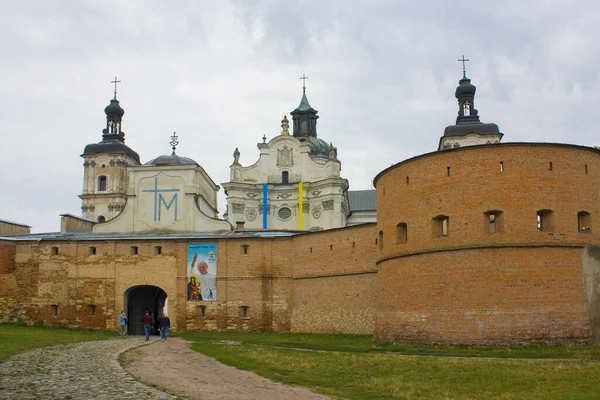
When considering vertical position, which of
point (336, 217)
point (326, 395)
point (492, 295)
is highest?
point (336, 217)

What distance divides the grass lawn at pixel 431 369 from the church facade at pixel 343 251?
160 centimetres

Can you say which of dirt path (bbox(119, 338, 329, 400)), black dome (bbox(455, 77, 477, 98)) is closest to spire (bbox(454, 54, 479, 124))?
black dome (bbox(455, 77, 477, 98))

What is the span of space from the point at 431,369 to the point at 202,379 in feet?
15.4

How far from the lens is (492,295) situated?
19.0 meters

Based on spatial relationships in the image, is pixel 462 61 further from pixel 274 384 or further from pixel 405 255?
pixel 274 384

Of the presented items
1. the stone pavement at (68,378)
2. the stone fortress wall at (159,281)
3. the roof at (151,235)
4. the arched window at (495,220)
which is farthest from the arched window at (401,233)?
the roof at (151,235)

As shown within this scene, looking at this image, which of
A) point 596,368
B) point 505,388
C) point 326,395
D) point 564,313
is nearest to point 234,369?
point 326,395

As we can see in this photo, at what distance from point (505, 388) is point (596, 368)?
3.06 metres

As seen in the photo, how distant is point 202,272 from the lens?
31.3 meters

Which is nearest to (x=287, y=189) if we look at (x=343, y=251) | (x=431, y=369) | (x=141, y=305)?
(x=141, y=305)

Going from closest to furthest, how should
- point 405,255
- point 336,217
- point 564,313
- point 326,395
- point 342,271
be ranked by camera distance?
point 326,395
point 564,313
point 405,255
point 342,271
point 336,217

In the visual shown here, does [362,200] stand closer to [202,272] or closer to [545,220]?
[202,272]

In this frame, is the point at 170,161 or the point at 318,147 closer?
the point at 170,161

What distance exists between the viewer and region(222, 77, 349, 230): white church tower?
51656 mm
